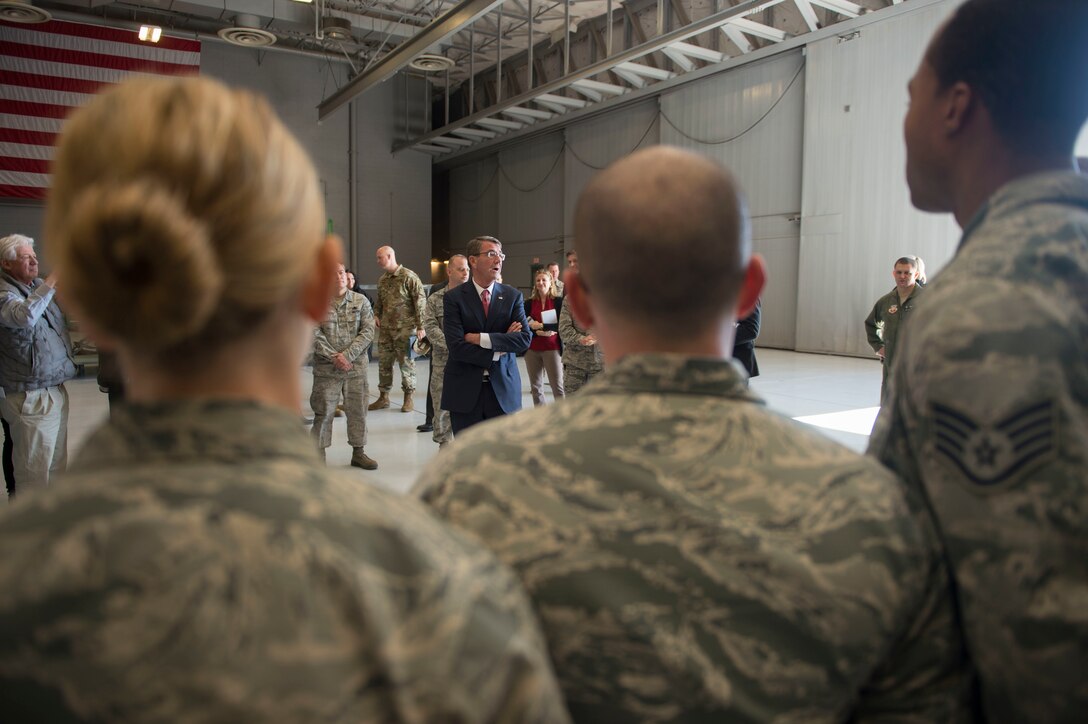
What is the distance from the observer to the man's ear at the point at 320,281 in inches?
28.2

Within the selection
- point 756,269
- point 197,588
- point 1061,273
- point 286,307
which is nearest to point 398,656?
point 197,588

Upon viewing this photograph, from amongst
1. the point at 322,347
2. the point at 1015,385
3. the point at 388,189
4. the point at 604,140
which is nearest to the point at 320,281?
the point at 1015,385

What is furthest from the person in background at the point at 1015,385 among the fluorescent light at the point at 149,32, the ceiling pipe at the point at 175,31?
the ceiling pipe at the point at 175,31

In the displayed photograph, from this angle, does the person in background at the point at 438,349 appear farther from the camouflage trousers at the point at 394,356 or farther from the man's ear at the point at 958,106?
the man's ear at the point at 958,106

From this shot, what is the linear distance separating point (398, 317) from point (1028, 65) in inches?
279

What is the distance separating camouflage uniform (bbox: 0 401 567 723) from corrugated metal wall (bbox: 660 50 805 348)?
44.3ft

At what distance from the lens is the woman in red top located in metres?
6.76

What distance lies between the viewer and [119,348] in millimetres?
667

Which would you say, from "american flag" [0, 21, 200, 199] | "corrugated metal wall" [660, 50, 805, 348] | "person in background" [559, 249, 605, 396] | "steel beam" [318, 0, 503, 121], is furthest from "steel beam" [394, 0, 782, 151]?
"american flag" [0, 21, 200, 199]

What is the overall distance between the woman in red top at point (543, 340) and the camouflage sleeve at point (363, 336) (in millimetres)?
1525

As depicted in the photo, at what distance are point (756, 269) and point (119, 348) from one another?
0.81 meters

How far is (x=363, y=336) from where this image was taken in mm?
5719

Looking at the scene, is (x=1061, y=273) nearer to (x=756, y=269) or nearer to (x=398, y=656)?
(x=756, y=269)

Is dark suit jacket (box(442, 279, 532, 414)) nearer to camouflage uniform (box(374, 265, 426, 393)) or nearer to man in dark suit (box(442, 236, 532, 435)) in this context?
man in dark suit (box(442, 236, 532, 435))
